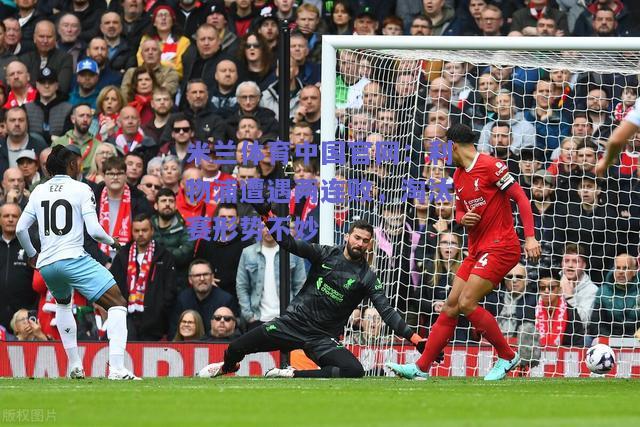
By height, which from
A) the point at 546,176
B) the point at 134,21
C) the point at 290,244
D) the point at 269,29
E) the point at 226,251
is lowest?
the point at 226,251

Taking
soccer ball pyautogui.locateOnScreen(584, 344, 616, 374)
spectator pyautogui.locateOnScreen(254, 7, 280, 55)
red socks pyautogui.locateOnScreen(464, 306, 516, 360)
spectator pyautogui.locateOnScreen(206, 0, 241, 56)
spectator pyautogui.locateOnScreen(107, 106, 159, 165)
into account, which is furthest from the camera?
spectator pyautogui.locateOnScreen(206, 0, 241, 56)

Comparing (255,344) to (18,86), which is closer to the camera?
(255,344)

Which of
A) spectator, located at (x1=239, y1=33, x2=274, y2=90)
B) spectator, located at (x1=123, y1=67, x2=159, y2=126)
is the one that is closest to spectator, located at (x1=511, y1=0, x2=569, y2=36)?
spectator, located at (x1=239, y1=33, x2=274, y2=90)

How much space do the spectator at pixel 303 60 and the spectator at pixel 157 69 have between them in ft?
5.36

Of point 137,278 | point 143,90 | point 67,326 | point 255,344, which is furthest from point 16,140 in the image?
point 255,344

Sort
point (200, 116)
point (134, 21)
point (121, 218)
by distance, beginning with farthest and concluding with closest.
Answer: point (134, 21)
point (200, 116)
point (121, 218)

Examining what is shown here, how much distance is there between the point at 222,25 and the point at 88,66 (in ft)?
6.15

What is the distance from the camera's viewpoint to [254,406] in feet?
28.9

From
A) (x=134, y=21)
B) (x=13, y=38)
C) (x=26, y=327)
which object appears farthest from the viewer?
(x=13, y=38)

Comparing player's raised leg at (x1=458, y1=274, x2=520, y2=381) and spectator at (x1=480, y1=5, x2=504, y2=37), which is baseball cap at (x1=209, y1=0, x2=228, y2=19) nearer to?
spectator at (x1=480, y1=5, x2=504, y2=37)

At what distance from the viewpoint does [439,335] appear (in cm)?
1222

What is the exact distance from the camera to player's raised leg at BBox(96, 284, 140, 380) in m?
12.3

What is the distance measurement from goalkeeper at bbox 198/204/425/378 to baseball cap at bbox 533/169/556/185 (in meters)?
3.31

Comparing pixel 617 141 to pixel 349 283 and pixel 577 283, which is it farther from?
pixel 577 283
